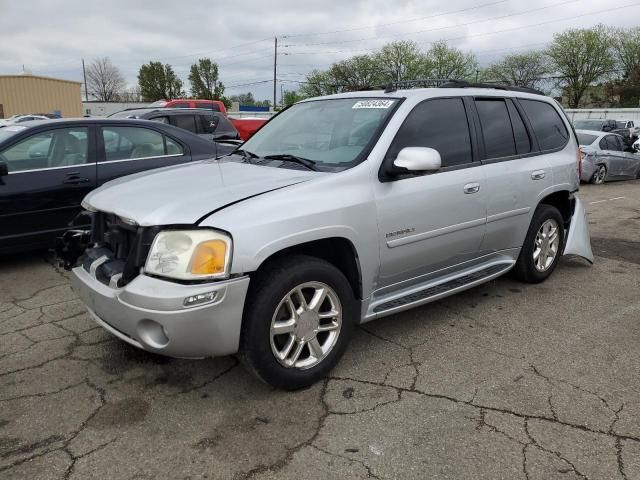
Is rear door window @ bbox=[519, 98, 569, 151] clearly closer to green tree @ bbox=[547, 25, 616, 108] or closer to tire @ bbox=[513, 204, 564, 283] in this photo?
tire @ bbox=[513, 204, 564, 283]

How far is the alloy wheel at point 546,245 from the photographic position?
4.82m

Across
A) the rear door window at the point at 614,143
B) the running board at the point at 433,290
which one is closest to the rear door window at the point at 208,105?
the rear door window at the point at 614,143

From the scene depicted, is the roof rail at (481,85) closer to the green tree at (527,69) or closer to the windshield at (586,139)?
the windshield at (586,139)

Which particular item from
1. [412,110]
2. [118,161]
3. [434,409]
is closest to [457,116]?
[412,110]

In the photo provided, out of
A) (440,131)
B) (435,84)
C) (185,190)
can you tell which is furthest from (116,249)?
(435,84)

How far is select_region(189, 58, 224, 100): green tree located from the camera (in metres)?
65.7

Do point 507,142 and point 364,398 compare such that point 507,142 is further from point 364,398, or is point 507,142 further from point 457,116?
point 364,398

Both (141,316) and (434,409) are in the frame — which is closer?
(141,316)

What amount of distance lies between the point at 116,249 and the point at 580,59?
66415 mm

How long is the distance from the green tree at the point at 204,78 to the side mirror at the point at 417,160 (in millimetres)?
65640

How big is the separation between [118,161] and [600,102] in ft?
204

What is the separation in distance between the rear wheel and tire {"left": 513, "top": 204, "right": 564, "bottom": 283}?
9952 mm

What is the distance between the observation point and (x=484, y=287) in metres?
4.94

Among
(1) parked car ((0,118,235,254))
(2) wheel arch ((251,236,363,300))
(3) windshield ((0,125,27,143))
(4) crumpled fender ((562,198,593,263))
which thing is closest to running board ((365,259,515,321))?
(2) wheel arch ((251,236,363,300))
